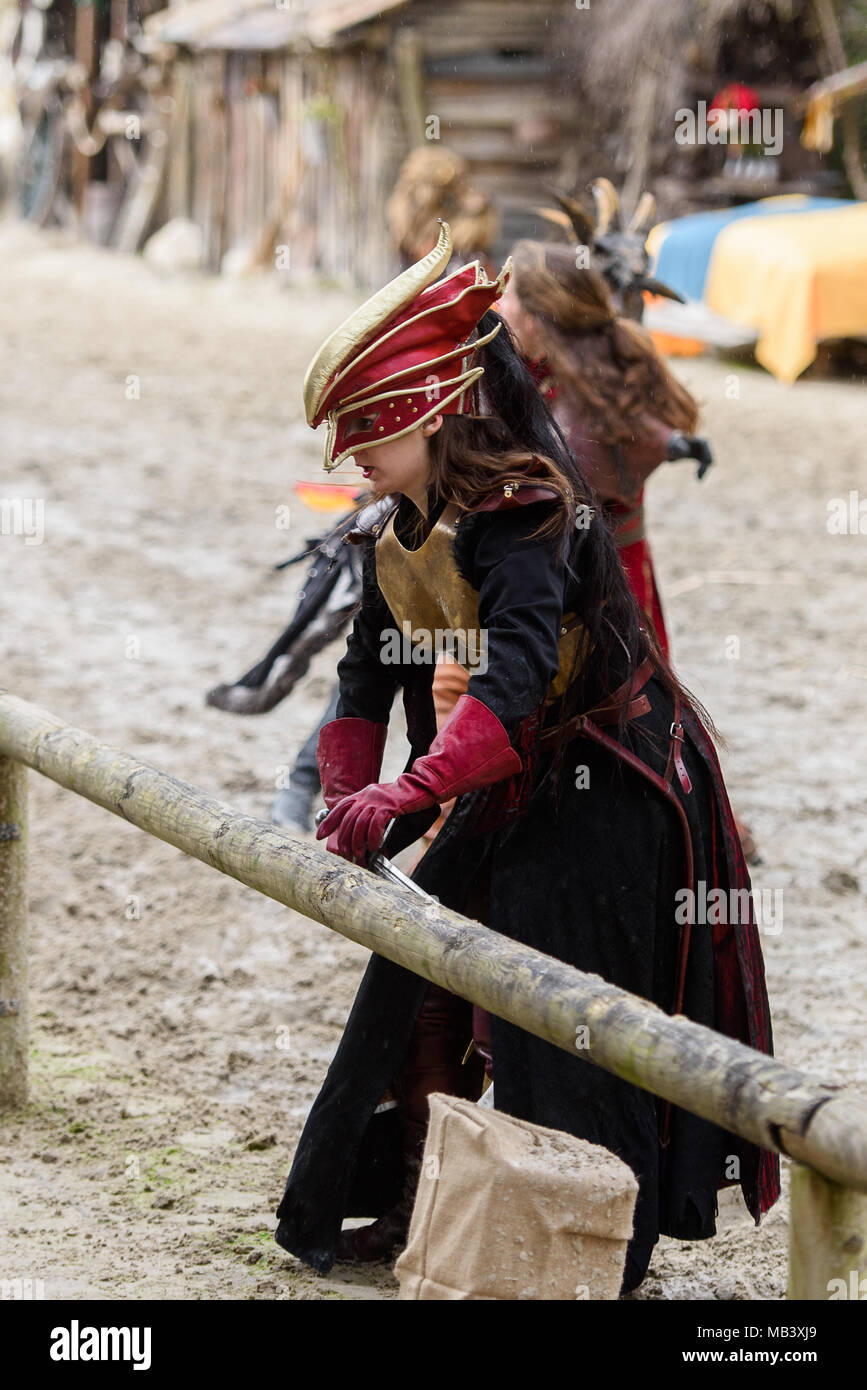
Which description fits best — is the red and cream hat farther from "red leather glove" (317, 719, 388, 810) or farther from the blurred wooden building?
the blurred wooden building

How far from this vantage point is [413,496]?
7.28ft

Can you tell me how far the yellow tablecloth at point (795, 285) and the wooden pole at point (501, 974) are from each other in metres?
9.37

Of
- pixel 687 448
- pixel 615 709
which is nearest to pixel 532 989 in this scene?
pixel 615 709

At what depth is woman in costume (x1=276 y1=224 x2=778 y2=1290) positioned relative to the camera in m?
2.09

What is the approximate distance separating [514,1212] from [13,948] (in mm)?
1451

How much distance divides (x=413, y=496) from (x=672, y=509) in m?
6.44

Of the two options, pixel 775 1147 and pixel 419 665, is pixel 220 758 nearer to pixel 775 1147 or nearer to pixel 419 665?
pixel 419 665

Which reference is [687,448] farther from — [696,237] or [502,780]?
[696,237]

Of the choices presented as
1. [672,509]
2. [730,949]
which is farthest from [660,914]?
[672,509]

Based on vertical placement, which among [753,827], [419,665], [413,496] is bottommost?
[753,827]

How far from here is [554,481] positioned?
2.14 meters

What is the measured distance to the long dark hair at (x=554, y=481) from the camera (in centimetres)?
214

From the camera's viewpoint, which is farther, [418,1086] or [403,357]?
[418,1086]

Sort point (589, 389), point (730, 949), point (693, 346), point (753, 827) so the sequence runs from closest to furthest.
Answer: point (730, 949), point (589, 389), point (753, 827), point (693, 346)
